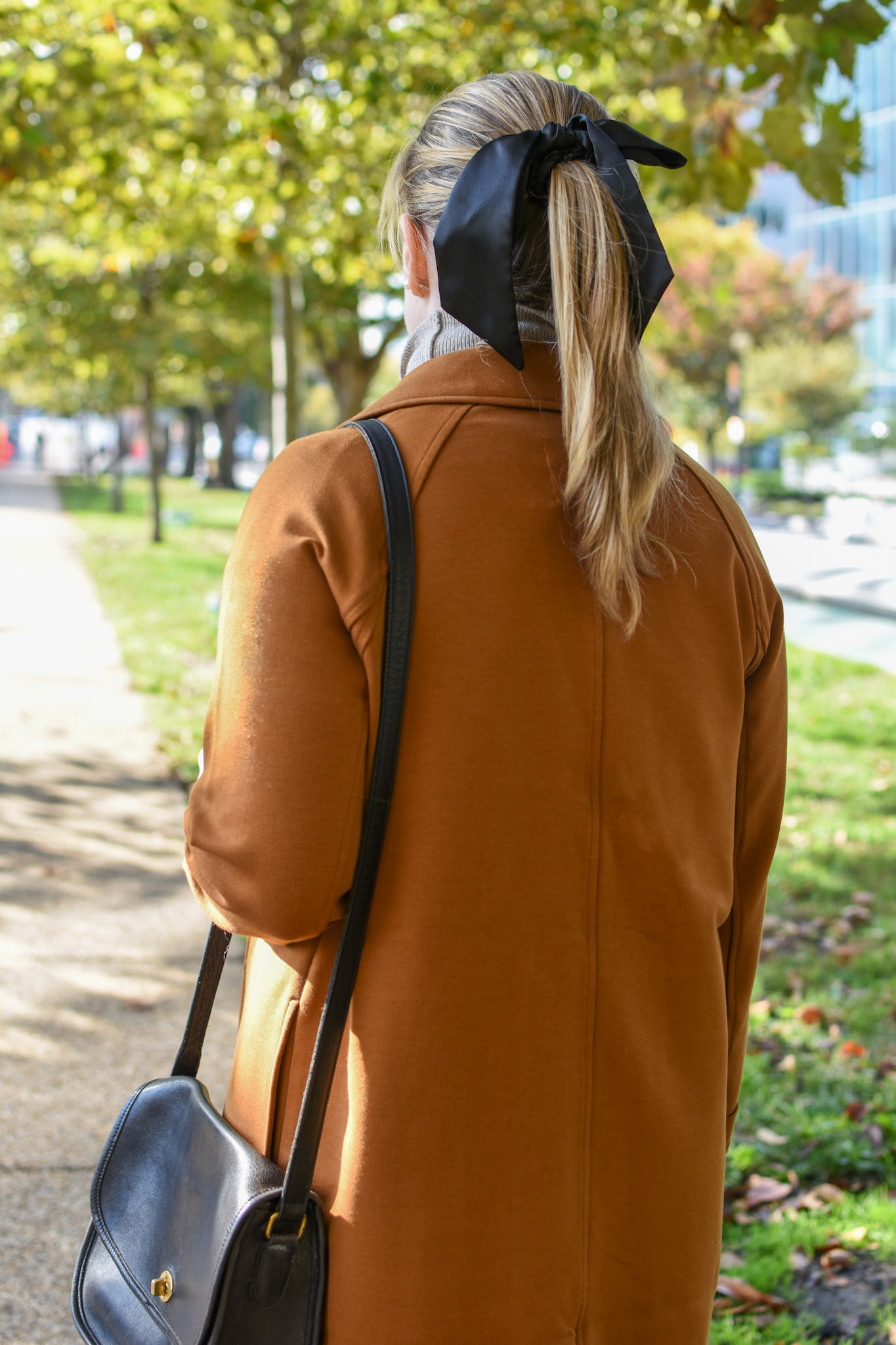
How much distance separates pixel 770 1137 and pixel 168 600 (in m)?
10.5

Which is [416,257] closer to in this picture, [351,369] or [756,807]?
[756,807]

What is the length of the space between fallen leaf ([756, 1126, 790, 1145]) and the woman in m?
2.17

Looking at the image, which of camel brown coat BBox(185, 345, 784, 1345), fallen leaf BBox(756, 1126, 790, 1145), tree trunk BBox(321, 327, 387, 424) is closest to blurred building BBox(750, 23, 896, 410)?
tree trunk BBox(321, 327, 387, 424)

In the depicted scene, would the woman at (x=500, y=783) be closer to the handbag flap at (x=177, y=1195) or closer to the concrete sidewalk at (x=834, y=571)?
the handbag flap at (x=177, y=1195)

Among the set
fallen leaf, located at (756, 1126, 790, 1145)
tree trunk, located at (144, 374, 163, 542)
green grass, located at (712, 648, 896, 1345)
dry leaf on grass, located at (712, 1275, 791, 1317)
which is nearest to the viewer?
dry leaf on grass, located at (712, 1275, 791, 1317)

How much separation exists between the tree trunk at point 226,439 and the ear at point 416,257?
41.0 m

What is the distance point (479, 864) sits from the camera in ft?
4.40

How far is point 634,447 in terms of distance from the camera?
139 cm

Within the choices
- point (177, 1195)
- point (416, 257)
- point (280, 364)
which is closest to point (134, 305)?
point (280, 364)

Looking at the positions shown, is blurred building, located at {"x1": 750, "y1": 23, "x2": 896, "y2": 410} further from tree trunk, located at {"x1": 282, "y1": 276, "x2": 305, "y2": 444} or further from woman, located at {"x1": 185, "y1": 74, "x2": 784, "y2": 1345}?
woman, located at {"x1": 185, "y1": 74, "x2": 784, "y2": 1345}

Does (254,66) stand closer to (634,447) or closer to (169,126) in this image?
(169,126)

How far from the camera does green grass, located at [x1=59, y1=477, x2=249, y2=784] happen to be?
807 cm

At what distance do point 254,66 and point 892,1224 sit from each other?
24.8 feet

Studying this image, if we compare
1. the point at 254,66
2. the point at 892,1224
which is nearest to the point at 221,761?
the point at 892,1224
